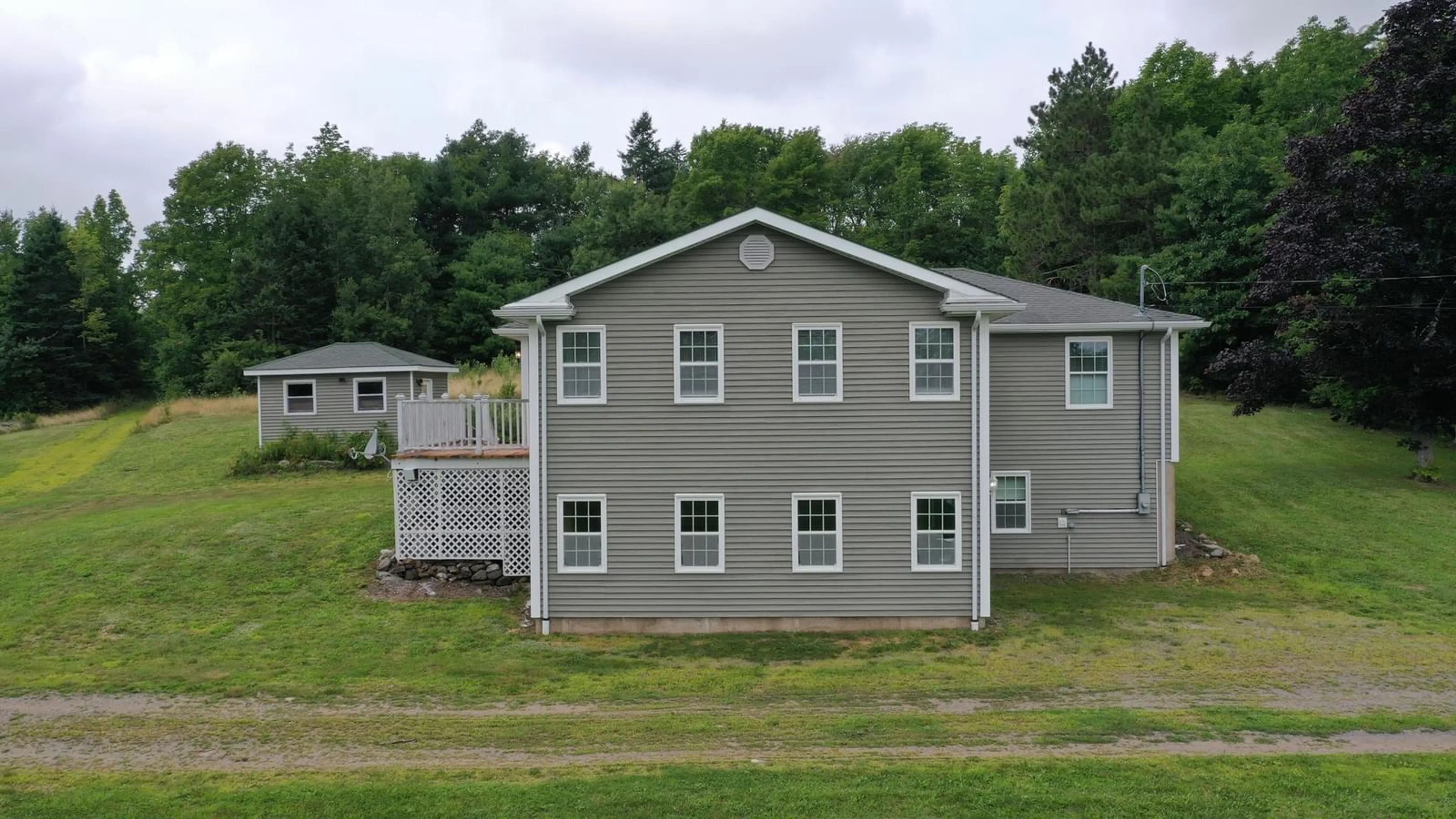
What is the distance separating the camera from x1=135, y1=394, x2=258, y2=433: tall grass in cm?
3775

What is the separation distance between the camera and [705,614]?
1495 cm

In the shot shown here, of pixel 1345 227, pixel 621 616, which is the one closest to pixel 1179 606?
pixel 621 616

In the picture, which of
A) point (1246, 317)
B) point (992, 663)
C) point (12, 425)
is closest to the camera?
point (992, 663)

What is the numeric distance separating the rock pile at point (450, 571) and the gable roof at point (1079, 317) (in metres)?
10.1

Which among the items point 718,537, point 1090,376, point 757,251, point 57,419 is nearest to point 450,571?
point 718,537

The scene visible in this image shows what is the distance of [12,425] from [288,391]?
26.5m

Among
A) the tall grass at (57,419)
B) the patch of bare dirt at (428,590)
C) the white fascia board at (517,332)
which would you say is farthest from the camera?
the tall grass at (57,419)

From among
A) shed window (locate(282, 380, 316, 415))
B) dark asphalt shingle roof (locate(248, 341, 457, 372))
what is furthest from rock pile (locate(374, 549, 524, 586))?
shed window (locate(282, 380, 316, 415))

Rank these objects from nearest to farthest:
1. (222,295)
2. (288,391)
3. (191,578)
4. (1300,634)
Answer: (1300,634) → (191,578) → (288,391) → (222,295)

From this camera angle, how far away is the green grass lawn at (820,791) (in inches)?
316

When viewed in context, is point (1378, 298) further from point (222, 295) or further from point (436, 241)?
point (222, 295)

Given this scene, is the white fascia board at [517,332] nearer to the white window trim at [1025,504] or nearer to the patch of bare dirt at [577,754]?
the patch of bare dirt at [577,754]

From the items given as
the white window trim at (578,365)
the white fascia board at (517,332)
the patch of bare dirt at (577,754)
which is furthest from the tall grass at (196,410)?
the patch of bare dirt at (577,754)

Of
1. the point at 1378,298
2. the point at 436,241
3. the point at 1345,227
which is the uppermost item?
the point at 436,241
